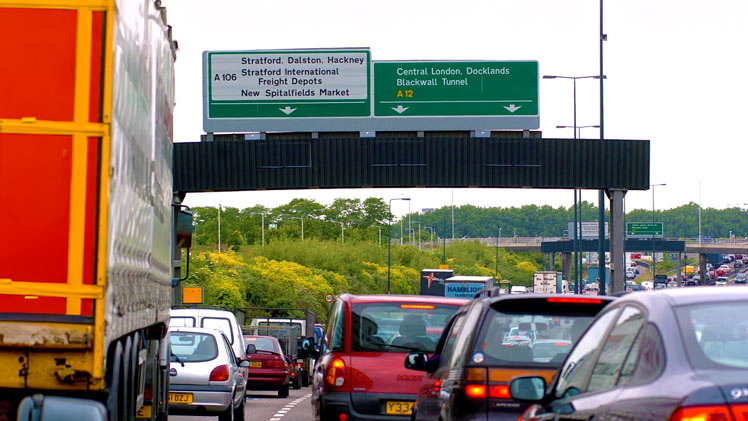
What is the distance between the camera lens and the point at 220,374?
17641 mm

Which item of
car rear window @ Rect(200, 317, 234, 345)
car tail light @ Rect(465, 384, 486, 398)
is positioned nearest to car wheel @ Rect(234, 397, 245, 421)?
car rear window @ Rect(200, 317, 234, 345)

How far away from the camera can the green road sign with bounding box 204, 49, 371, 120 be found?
33.5m

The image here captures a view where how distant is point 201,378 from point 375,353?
4.82 meters

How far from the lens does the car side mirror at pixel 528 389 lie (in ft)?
20.9

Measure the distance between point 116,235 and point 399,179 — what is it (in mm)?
25385

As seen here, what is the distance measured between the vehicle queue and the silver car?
0.06 feet

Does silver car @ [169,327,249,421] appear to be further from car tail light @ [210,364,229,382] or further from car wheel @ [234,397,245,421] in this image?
car wheel @ [234,397,245,421]

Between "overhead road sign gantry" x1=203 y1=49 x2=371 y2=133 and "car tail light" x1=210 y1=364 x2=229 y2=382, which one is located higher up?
"overhead road sign gantry" x1=203 y1=49 x2=371 y2=133

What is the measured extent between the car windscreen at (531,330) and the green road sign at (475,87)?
24176mm

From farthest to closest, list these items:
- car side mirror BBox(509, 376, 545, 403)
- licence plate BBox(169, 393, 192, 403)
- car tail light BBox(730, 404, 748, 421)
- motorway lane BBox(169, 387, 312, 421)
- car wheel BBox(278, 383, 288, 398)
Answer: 1. car wheel BBox(278, 383, 288, 398)
2. motorway lane BBox(169, 387, 312, 421)
3. licence plate BBox(169, 393, 192, 403)
4. car side mirror BBox(509, 376, 545, 403)
5. car tail light BBox(730, 404, 748, 421)

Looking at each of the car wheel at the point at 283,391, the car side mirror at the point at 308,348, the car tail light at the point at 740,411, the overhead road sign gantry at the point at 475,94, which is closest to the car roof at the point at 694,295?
the car tail light at the point at 740,411

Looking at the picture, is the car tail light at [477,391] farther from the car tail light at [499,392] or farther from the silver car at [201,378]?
the silver car at [201,378]

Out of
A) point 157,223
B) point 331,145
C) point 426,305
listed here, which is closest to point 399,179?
point 331,145

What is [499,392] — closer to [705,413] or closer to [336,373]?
[705,413]
